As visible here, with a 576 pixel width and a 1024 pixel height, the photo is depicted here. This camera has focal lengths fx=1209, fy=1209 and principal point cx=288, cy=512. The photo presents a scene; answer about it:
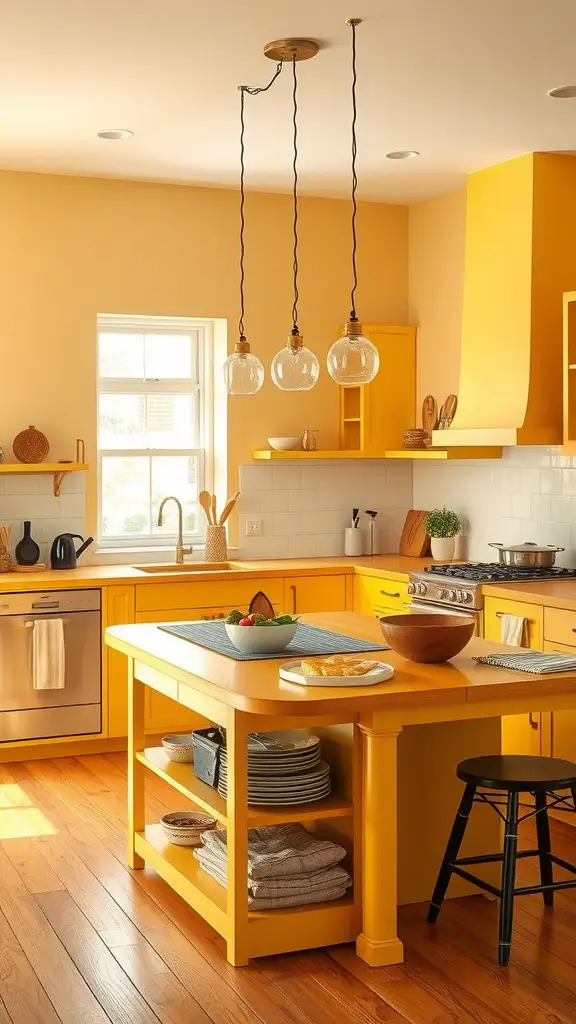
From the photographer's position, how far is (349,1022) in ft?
10.6

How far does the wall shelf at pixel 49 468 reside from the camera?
246 inches

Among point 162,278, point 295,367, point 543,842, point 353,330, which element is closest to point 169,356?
point 162,278

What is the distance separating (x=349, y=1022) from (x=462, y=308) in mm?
4413

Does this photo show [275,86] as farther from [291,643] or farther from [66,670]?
[66,670]

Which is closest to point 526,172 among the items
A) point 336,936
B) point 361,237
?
point 361,237

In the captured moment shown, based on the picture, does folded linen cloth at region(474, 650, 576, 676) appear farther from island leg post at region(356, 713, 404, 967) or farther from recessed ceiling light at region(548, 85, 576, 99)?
recessed ceiling light at region(548, 85, 576, 99)

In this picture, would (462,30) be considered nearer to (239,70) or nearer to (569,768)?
(239,70)

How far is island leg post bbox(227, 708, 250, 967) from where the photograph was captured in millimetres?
3486

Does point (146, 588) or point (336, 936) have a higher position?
point (146, 588)

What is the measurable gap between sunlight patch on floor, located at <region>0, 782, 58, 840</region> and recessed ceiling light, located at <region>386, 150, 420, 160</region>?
11.7ft

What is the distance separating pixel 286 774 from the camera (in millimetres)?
3750

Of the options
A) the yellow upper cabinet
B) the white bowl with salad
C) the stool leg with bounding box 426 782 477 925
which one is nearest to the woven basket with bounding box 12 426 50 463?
the yellow upper cabinet

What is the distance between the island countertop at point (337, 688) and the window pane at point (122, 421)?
2.96 metres

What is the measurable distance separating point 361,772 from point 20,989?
3.81 ft
